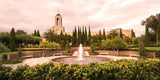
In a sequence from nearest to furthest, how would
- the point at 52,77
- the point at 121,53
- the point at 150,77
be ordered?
1. the point at 52,77
2. the point at 150,77
3. the point at 121,53

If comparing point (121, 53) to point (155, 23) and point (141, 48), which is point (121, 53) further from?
point (155, 23)

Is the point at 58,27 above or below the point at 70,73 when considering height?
above

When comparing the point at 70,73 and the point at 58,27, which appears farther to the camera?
the point at 58,27

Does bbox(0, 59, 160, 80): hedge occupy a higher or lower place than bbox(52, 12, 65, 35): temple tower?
lower

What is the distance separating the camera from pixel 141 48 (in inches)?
533

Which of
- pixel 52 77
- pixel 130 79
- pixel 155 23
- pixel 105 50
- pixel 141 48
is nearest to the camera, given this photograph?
pixel 52 77

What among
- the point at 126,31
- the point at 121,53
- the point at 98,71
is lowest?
the point at 121,53

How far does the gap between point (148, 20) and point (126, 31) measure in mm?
15975

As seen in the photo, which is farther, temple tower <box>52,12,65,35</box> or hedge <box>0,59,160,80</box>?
temple tower <box>52,12,65,35</box>

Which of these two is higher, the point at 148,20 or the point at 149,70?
the point at 148,20

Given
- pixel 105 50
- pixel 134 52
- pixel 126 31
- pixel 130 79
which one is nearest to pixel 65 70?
pixel 130 79

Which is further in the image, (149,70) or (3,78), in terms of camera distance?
(149,70)

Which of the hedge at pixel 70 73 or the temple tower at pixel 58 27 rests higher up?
the temple tower at pixel 58 27

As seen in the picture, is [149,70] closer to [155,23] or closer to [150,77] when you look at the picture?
[150,77]
